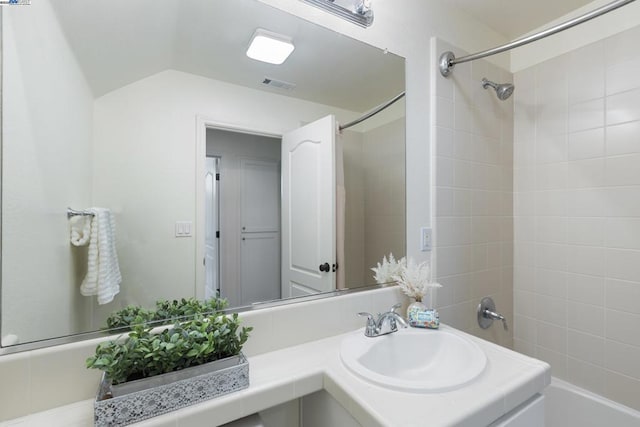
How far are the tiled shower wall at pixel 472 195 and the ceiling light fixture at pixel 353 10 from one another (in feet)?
1.41

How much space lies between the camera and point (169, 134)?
0.90 m

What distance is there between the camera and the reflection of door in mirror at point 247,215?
994 mm

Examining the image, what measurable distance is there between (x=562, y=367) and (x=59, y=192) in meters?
2.38

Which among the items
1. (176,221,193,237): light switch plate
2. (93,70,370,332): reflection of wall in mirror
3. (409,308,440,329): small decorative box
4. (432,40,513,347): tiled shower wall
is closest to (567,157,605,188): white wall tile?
(432,40,513,347): tiled shower wall

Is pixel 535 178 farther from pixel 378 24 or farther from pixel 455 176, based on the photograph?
pixel 378 24

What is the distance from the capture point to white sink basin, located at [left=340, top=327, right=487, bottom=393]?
0.96 metres

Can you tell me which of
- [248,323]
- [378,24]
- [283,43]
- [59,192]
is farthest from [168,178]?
[378,24]

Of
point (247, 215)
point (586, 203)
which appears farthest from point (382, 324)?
point (586, 203)

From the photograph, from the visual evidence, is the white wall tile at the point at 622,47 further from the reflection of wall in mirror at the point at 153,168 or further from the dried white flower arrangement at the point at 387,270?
the reflection of wall in mirror at the point at 153,168

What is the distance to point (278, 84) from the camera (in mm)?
1107

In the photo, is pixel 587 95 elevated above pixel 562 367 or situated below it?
above

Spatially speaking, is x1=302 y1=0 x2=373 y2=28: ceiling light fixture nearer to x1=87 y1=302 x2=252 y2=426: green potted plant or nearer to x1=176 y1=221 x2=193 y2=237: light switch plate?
x1=176 y1=221 x2=193 y2=237: light switch plate

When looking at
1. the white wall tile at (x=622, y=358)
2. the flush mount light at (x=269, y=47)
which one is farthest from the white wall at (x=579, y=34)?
the flush mount light at (x=269, y=47)

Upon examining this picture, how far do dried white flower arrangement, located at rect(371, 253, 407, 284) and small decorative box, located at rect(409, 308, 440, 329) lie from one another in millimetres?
187
